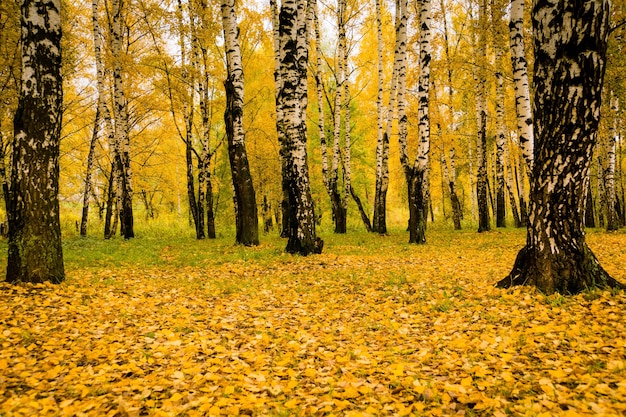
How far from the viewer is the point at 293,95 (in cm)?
941

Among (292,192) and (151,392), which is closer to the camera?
(151,392)

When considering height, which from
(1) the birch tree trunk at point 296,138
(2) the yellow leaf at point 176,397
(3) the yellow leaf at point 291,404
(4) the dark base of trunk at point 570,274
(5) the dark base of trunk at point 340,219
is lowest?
(3) the yellow leaf at point 291,404

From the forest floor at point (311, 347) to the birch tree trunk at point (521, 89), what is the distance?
326 cm

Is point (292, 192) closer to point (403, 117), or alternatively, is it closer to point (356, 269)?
point (356, 269)

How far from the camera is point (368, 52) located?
64.9ft

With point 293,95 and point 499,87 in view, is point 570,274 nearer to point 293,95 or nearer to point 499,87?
point 293,95

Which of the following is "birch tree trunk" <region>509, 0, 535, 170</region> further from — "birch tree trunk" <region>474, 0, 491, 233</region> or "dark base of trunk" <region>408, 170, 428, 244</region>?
"birch tree trunk" <region>474, 0, 491, 233</region>

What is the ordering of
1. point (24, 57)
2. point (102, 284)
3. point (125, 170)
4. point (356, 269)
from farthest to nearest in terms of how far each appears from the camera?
point (125, 170)
point (356, 269)
point (102, 284)
point (24, 57)

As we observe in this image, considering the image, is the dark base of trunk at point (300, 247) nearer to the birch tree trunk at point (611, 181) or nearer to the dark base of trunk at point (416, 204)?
the dark base of trunk at point (416, 204)

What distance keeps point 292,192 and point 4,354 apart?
657cm

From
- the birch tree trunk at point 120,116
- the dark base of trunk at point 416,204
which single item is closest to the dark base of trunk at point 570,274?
the dark base of trunk at point 416,204

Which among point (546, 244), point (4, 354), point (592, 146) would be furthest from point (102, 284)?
point (592, 146)

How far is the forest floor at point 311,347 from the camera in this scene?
2971 mm

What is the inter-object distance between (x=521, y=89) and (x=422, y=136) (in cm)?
290
